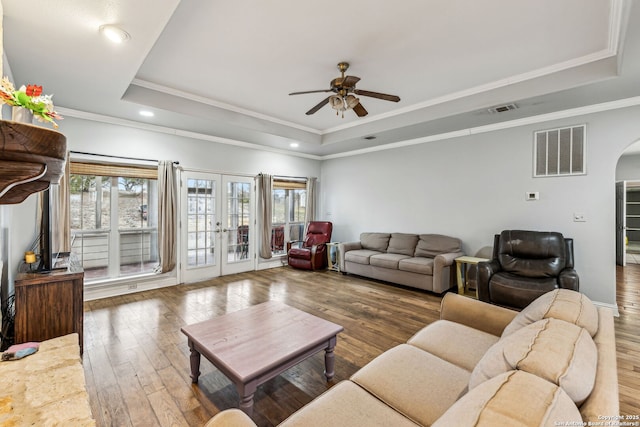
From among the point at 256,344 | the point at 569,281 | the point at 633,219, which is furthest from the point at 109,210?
the point at 633,219

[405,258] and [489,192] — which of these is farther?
[405,258]

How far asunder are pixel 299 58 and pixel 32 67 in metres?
2.55

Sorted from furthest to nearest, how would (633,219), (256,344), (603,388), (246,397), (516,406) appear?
(633,219) < (256,344) < (246,397) < (603,388) < (516,406)

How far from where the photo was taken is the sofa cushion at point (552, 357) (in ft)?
2.68

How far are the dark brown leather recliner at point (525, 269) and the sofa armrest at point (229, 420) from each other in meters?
3.37

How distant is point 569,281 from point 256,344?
11.0 feet

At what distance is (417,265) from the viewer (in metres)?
4.43

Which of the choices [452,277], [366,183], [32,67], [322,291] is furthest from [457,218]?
[32,67]

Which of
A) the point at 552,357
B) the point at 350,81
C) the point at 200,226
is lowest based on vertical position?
the point at 552,357

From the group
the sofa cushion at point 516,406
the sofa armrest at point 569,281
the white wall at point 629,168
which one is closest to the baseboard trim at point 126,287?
the sofa cushion at point 516,406

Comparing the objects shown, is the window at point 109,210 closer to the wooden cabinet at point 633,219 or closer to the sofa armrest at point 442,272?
the sofa armrest at point 442,272

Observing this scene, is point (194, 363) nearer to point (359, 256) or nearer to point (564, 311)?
point (564, 311)

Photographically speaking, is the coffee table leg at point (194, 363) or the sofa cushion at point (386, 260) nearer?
the coffee table leg at point (194, 363)

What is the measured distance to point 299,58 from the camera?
296 cm
